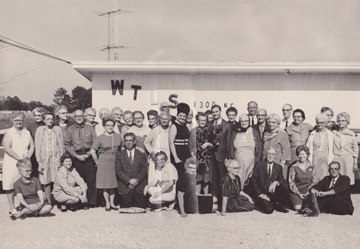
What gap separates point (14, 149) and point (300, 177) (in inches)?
155

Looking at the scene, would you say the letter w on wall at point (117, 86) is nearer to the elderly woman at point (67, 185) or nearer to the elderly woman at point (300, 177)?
the elderly woman at point (67, 185)

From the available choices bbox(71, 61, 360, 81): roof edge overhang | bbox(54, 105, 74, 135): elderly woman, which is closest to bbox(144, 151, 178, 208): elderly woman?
bbox(54, 105, 74, 135): elderly woman

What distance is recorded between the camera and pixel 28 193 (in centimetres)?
449

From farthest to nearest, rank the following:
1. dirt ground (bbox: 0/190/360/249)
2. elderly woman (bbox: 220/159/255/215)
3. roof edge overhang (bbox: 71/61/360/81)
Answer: roof edge overhang (bbox: 71/61/360/81) → elderly woman (bbox: 220/159/255/215) → dirt ground (bbox: 0/190/360/249)

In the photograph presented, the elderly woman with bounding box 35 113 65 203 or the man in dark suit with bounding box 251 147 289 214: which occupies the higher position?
the elderly woman with bounding box 35 113 65 203

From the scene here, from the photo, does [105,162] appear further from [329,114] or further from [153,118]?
[329,114]

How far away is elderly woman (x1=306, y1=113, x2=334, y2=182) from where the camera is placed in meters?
4.89

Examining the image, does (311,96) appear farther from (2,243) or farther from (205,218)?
(2,243)

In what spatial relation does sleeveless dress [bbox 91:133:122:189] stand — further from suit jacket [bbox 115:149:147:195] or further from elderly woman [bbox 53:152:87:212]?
elderly woman [bbox 53:152:87:212]

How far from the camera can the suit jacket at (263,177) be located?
4.79m

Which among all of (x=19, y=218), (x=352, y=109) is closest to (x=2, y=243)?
(x=19, y=218)

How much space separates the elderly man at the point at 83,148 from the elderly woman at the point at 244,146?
2013 mm

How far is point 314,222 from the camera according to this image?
4375 mm

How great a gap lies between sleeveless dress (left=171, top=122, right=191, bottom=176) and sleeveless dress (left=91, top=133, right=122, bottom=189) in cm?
86
